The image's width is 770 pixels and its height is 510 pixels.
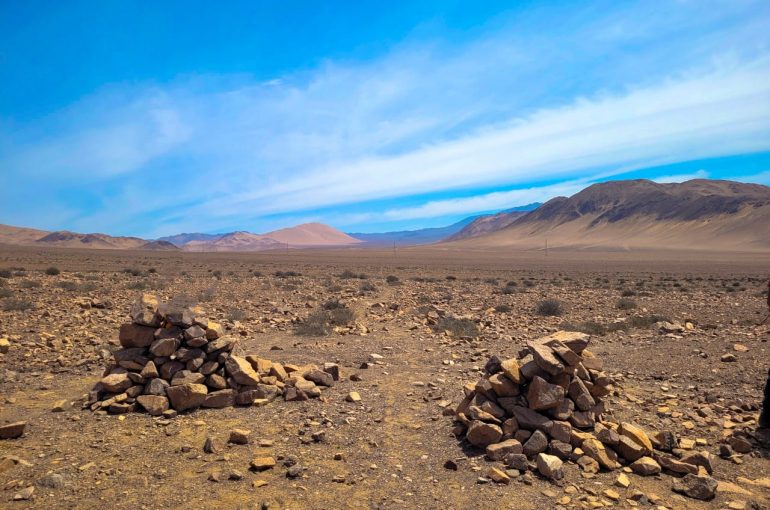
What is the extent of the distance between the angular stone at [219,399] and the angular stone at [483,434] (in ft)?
12.4

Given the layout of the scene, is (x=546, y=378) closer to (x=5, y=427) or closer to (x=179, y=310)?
(x=179, y=310)

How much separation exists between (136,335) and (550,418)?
21.2 ft

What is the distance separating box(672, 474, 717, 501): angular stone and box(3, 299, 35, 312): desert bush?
632 inches

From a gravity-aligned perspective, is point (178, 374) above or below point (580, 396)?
above

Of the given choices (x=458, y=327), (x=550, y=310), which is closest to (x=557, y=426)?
(x=458, y=327)

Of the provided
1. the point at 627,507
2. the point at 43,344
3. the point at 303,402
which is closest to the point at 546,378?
the point at 627,507

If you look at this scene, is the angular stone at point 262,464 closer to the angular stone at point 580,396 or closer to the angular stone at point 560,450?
the angular stone at point 560,450

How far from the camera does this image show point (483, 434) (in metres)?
6.33

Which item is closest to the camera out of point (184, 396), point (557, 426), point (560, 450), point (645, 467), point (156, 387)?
point (645, 467)

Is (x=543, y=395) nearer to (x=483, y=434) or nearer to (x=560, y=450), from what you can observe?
(x=560, y=450)

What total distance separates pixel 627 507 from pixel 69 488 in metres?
5.84

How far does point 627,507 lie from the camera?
5070 millimetres

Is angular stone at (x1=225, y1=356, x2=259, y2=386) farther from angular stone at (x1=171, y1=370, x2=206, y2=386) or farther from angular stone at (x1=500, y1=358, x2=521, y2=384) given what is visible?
angular stone at (x1=500, y1=358, x2=521, y2=384)

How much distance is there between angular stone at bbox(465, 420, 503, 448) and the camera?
6285 millimetres
